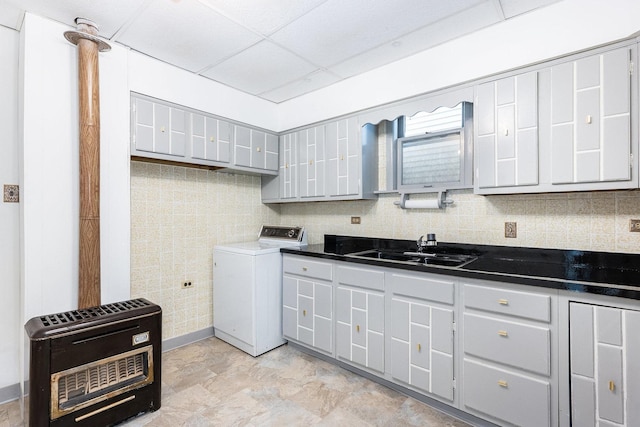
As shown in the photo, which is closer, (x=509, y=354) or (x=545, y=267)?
(x=509, y=354)

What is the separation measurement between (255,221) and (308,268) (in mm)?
1225

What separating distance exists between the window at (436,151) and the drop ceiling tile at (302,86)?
844mm

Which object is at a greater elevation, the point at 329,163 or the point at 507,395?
the point at 329,163

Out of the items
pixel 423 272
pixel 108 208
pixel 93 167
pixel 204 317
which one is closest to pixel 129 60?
pixel 93 167

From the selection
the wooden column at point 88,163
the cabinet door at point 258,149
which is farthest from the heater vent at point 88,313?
the cabinet door at point 258,149

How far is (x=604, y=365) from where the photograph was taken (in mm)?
1466

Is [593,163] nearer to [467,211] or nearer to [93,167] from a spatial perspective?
[467,211]

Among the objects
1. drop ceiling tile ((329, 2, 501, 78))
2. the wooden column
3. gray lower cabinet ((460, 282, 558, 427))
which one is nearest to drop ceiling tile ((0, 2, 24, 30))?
the wooden column

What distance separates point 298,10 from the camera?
1.99m

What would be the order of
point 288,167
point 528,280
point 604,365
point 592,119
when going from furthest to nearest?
1. point 288,167
2. point 592,119
3. point 528,280
4. point 604,365

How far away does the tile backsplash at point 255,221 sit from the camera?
2.00 meters

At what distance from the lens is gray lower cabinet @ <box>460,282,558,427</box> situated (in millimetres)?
1603

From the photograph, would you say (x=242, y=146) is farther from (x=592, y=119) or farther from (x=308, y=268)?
(x=592, y=119)

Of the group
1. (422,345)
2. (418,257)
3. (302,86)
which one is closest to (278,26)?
(302,86)
